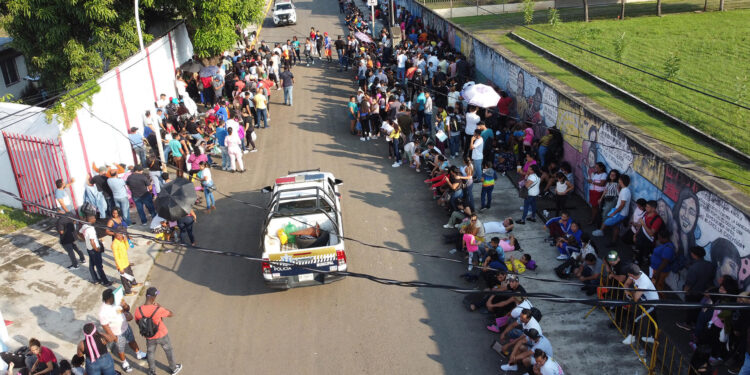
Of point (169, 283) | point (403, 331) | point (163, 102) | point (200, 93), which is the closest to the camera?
point (403, 331)

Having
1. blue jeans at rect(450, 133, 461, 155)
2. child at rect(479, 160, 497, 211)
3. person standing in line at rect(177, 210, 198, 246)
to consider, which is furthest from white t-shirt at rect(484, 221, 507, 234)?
person standing in line at rect(177, 210, 198, 246)

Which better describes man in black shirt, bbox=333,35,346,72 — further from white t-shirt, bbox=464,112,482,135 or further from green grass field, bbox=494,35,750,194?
white t-shirt, bbox=464,112,482,135

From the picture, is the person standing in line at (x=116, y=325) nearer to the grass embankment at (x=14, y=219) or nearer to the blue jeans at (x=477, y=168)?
the grass embankment at (x=14, y=219)

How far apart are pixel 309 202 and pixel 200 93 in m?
13.4

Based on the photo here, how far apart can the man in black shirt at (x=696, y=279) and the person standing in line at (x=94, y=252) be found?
10901mm

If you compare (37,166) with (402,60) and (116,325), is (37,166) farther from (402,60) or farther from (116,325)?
(402,60)

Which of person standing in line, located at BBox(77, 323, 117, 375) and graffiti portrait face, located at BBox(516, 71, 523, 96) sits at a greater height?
graffiti portrait face, located at BBox(516, 71, 523, 96)

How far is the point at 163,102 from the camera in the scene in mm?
20219

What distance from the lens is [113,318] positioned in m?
9.69

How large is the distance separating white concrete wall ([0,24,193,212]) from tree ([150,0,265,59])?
1.56 m

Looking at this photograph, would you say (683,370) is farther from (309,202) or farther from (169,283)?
(169,283)

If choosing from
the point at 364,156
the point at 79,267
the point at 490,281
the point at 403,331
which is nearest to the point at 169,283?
the point at 79,267

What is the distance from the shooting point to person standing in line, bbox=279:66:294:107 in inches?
906

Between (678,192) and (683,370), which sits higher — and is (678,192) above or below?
above
